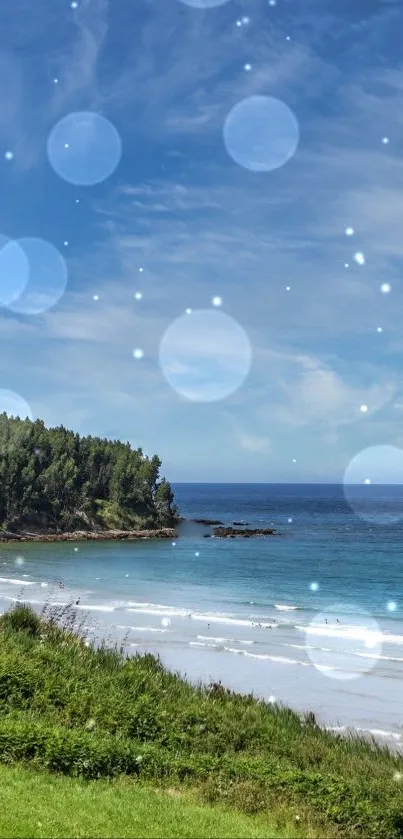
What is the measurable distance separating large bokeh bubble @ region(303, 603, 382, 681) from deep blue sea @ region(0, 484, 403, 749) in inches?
2.5

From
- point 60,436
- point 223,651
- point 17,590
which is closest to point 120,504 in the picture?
point 60,436

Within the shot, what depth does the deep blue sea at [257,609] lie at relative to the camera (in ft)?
82.9

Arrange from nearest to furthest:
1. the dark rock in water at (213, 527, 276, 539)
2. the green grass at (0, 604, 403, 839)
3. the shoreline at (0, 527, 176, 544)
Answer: the green grass at (0, 604, 403, 839) < the shoreline at (0, 527, 176, 544) < the dark rock in water at (213, 527, 276, 539)

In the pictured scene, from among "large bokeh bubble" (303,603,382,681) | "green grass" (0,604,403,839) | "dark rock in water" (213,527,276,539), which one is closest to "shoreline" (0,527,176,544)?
"dark rock in water" (213,527,276,539)

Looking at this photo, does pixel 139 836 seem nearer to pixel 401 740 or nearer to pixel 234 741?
pixel 234 741

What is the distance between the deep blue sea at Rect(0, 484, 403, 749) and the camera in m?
25.3

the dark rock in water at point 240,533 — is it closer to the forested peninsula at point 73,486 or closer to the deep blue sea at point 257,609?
the forested peninsula at point 73,486

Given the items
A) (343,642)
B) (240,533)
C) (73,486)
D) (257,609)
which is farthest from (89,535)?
(343,642)

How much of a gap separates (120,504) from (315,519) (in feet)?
166

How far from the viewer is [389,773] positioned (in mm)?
14820

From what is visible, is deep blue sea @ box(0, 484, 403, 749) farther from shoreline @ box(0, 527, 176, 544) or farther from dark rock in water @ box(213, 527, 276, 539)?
dark rock in water @ box(213, 527, 276, 539)

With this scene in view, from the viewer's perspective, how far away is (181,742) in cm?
1505

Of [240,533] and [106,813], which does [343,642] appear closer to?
[106,813]

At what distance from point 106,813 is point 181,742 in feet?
16.0
